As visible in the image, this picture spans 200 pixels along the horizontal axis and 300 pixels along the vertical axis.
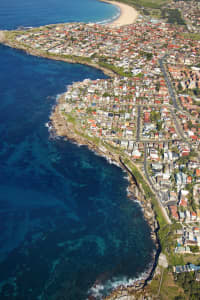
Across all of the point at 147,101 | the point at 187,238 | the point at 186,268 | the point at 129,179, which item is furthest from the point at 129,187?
the point at 147,101

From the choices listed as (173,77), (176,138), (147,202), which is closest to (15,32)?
(173,77)

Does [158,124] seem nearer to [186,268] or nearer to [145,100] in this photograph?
[145,100]

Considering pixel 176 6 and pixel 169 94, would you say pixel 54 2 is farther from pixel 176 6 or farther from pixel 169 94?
pixel 169 94

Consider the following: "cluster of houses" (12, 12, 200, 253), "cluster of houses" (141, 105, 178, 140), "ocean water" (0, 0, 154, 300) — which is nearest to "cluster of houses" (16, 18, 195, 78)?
"cluster of houses" (12, 12, 200, 253)

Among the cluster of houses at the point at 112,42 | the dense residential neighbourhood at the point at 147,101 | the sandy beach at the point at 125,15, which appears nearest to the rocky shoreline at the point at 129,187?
the dense residential neighbourhood at the point at 147,101

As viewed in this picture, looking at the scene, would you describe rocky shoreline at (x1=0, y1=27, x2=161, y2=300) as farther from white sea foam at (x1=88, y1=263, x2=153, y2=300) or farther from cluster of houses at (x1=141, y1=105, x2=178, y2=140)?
cluster of houses at (x1=141, y1=105, x2=178, y2=140)

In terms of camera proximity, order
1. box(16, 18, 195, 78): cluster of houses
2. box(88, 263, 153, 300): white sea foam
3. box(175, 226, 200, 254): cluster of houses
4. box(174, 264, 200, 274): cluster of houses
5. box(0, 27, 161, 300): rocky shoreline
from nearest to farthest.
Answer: box(88, 263, 153, 300): white sea foam < box(0, 27, 161, 300): rocky shoreline < box(174, 264, 200, 274): cluster of houses < box(175, 226, 200, 254): cluster of houses < box(16, 18, 195, 78): cluster of houses

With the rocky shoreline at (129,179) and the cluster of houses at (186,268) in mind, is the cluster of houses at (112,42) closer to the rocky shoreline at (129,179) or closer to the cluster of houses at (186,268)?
the rocky shoreline at (129,179)
